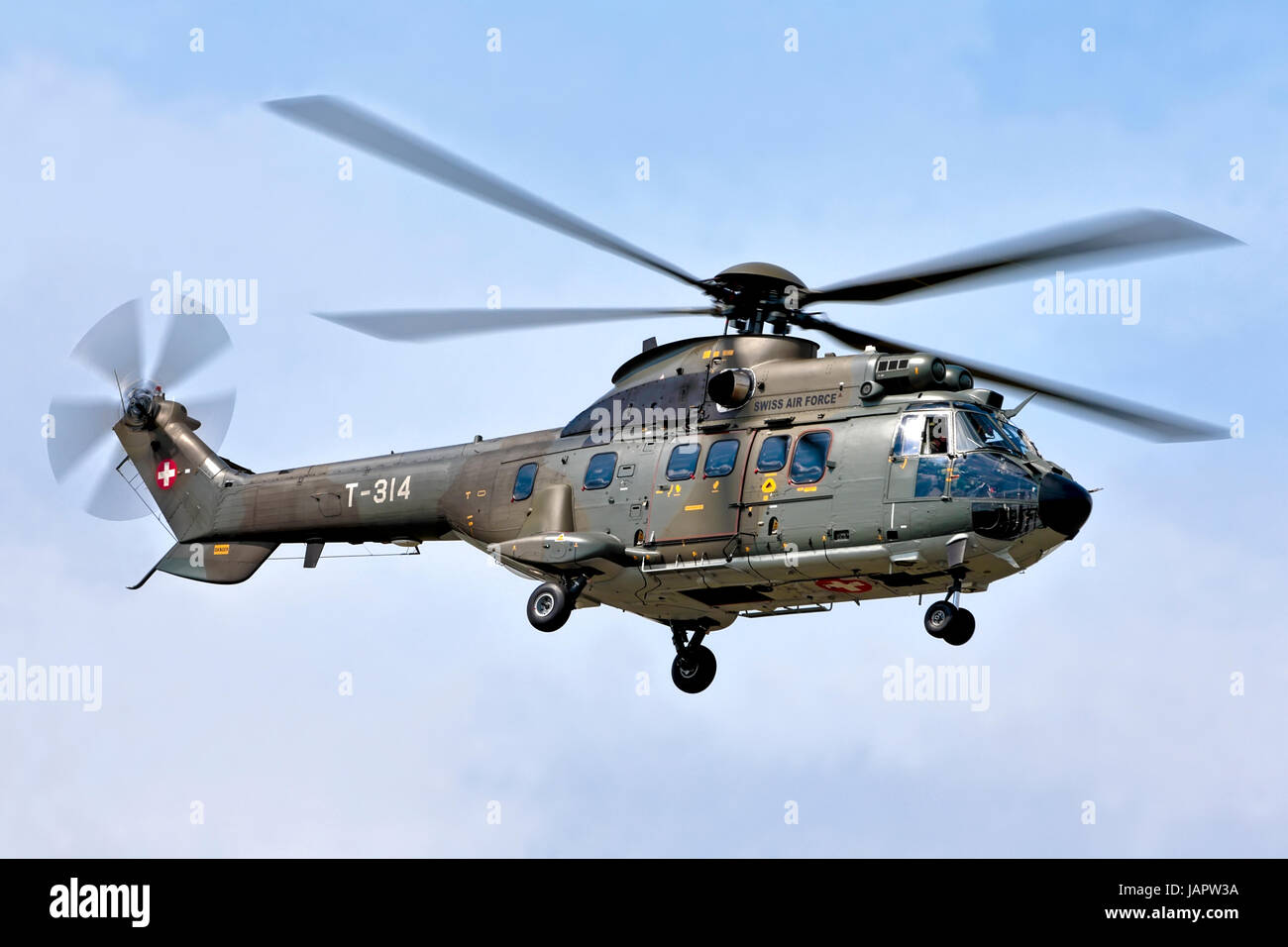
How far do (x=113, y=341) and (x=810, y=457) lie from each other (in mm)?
13693

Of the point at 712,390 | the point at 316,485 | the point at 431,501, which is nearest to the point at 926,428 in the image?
the point at 712,390

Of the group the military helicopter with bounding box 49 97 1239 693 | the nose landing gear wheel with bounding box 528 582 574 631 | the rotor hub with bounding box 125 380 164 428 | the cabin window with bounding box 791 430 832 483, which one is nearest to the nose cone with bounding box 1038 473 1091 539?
the military helicopter with bounding box 49 97 1239 693

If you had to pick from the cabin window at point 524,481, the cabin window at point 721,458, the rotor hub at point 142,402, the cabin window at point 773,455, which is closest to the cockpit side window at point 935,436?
the cabin window at point 773,455

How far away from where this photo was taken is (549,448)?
27438mm

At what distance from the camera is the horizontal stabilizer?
30.6m

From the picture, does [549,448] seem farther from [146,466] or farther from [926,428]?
[146,466]

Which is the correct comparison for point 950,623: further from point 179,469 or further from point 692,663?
point 179,469

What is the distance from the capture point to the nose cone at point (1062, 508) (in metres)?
23.2

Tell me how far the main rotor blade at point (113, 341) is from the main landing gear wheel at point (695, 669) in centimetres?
1141

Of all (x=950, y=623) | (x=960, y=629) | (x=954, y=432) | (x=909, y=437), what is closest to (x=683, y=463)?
(x=909, y=437)

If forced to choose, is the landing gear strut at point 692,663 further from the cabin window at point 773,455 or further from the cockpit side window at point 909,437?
the cockpit side window at point 909,437

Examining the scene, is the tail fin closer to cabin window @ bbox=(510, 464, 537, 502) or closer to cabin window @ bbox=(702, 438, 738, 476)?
cabin window @ bbox=(510, 464, 537, 502)

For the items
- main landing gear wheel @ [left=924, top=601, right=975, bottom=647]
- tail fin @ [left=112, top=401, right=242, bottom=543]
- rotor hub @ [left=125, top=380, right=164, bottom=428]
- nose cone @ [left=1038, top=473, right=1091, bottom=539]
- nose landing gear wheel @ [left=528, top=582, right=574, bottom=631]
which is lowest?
main landing gear wheel @ [left=924, top=601, right=975, bottom=647]

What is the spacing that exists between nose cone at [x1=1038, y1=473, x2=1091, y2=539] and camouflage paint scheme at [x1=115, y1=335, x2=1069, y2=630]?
111 mm
